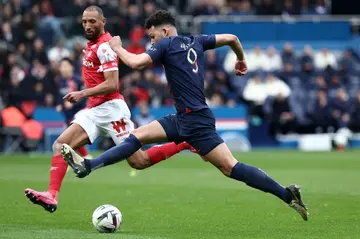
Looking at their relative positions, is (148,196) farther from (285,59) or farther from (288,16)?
(288,16)

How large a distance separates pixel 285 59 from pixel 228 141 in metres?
4.60

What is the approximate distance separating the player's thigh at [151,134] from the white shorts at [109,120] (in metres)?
1.39

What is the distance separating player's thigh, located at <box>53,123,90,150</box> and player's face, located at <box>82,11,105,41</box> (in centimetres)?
118

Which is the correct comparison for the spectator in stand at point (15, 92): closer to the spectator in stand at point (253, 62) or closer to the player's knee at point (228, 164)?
the spectator in stand at point (253, 62)

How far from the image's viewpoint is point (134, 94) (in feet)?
91.0

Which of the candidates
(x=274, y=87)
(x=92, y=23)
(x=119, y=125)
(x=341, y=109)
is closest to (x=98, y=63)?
(x=92, y=23)

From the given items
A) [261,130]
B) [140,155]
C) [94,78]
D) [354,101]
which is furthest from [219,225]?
[354,101]

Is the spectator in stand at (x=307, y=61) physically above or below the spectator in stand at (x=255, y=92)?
above

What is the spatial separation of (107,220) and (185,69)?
1.93 meters

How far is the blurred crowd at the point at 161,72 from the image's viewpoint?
27.5 meters

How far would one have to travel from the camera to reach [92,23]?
11836 millimetres

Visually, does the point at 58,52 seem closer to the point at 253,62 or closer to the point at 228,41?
the point at 253,62

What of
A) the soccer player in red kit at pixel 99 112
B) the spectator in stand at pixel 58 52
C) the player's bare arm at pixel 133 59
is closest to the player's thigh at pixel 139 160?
the soccer player in red kit at pixel 99 112

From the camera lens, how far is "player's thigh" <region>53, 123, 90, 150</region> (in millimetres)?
11727
